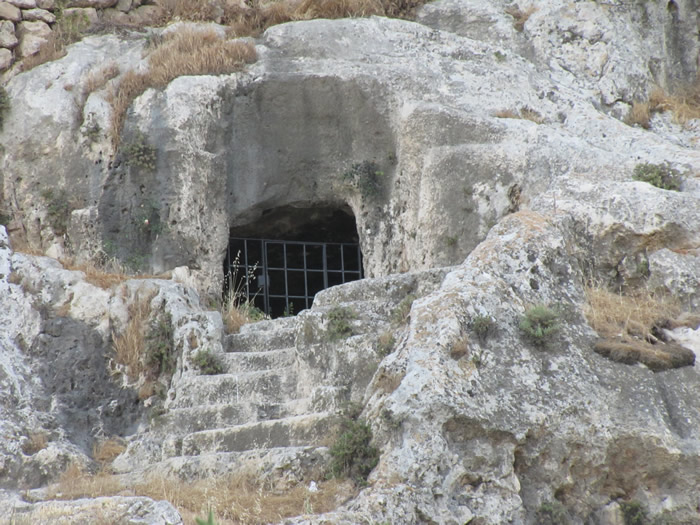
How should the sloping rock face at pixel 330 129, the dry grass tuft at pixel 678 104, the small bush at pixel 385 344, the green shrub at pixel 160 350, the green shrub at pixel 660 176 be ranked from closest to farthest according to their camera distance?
the small bush at pixel 385 344 → the green shrub at pixel 160 350 → the green shrub at pixel 660 176 → the sloping rock face at pixel 330 129 → the dry grass tuft at pixel 678 104

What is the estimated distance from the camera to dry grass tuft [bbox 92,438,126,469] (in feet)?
31.8

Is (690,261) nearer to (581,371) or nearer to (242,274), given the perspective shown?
(581,371)

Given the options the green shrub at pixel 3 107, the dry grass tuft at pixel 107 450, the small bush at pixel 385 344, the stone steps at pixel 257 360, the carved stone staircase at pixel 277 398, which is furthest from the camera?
the green shrub at pixel 3 107

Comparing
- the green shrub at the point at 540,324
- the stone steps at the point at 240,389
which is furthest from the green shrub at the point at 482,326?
the stone steps at the point at 240,389

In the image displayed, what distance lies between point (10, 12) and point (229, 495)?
31.6 feet

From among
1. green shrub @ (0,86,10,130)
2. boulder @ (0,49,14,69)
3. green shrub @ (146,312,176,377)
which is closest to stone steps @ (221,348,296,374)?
green shrub @ (146,312,176,377)

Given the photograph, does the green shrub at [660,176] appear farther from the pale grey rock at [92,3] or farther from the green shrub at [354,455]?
the pale grey rock at [92,3]

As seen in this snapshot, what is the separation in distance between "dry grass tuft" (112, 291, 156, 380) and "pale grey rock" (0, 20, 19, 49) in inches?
220

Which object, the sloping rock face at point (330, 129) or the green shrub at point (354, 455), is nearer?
the green shrub at point (354, 455)

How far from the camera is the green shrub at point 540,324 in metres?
8.36

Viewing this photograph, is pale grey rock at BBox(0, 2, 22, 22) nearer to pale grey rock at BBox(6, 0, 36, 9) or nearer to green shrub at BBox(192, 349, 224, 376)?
pale grey rock at BBox(6, 0, 36, 9)

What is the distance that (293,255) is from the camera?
15.8m

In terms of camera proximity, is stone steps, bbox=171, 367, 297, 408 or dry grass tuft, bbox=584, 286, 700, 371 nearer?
dry grass tuft, bbox=584, 286, 700, 371

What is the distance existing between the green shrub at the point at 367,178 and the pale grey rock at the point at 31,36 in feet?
15.9
